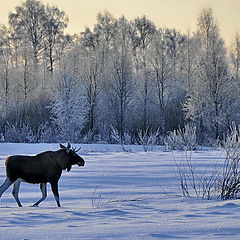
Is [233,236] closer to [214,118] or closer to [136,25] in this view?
[214,118]

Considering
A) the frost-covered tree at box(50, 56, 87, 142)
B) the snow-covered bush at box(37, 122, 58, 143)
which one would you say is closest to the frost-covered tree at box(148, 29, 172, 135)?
the frost-covered tree at box(50, 56, 87, 142)

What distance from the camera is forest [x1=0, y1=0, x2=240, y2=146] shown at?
93.7 feet

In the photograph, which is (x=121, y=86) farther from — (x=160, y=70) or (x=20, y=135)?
(x=20, y=135)

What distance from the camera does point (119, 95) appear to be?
3091 centimetres

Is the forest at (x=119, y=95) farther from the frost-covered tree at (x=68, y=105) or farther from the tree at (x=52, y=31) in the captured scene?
the tree at (x=52, y=31)

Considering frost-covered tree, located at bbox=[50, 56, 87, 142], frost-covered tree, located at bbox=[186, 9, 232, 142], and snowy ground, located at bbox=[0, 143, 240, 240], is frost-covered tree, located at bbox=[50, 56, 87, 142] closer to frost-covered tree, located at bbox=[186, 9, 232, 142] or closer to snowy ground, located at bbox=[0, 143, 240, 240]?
frost-covered tree, located at bbox=[186, 9, 232, 142]

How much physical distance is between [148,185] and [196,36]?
30.2 metres

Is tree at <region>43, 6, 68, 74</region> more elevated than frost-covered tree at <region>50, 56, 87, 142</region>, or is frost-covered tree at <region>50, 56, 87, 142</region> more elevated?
tree at <region>43, 6, 68, 74</region>

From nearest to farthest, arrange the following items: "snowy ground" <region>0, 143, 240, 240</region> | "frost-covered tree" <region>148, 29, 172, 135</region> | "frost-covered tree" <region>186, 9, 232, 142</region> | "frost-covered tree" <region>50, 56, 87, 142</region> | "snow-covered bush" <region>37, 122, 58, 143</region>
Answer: "snowy ground" <region>0, 143, 240, 240</region>, "snow-covered bush" <region>37, 122, 58, 143</region>, "frost-covered tree" <region>50, 56, 87, 142</region>, "frost-covered tree" <region>186, 9, 232, 142</region>, "frost-covered tree" <region>148, 29, 172, 135</region>

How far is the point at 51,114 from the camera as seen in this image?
30406mm

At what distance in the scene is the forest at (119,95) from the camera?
93.7ft

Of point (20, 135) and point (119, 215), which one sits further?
point (20, 135)

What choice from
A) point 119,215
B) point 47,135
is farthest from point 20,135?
point 119,215

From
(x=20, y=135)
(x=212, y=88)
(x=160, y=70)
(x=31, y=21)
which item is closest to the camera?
(x=20, y=135)
